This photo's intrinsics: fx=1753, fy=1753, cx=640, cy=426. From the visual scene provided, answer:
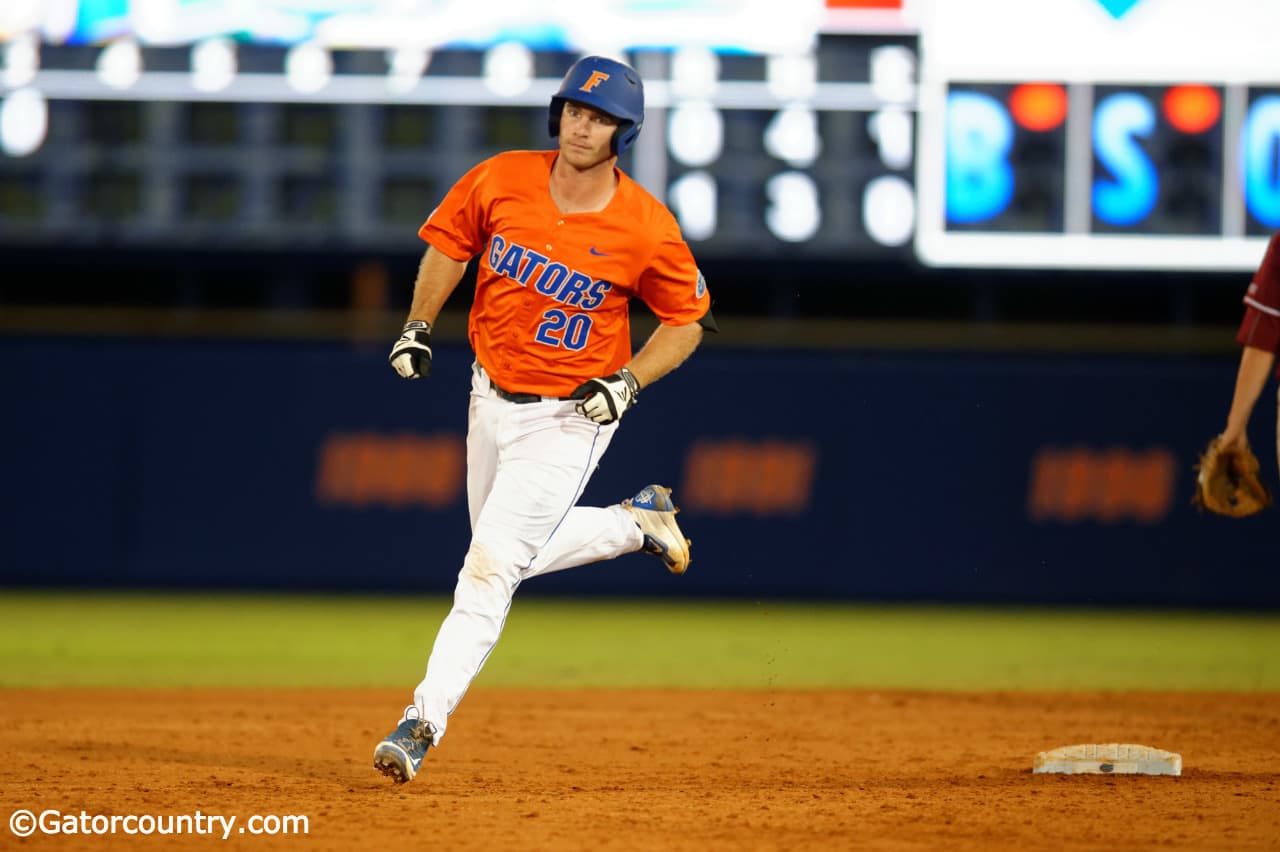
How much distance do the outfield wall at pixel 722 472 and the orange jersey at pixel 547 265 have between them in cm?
472

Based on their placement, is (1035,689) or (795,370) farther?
(795,370)

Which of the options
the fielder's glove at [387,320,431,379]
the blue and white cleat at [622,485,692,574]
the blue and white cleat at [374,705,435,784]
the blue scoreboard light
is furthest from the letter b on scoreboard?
the blue and white cleat at [374,705,435,784]

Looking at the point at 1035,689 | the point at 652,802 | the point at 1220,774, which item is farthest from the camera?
the point at 1035,689

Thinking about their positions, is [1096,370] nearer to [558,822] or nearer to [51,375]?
[51,375]

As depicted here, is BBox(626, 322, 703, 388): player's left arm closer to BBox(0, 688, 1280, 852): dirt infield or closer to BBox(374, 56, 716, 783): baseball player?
BBox(374, 56, 716, 783): baseball player

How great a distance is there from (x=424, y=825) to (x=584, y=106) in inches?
66.1

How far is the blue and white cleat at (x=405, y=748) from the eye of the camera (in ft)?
12.6

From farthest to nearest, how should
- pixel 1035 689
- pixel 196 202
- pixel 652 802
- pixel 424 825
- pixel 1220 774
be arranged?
pixel 196 202 → pixel 1035 689 → pixel 1220 774 → pixel 652 802 → pixel 424 825

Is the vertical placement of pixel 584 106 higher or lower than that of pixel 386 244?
higher

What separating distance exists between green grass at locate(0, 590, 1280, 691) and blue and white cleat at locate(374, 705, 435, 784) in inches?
98.7

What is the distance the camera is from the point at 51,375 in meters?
9.07

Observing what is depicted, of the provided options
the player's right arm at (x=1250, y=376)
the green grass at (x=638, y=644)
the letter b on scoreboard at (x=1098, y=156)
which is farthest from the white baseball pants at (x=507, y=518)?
the letter b on scoreboard at (x=1098, y=156)

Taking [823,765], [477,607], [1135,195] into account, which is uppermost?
[1135,195]

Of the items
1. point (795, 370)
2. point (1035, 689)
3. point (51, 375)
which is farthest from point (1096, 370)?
point (51, 375)
